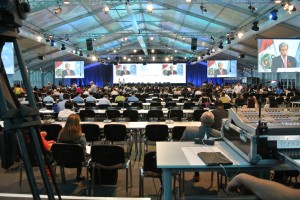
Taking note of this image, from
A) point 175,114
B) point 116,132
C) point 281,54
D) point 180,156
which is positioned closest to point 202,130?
point 180,156

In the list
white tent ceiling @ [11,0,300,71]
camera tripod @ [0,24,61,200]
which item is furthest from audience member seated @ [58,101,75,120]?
camera tripod @ [0,24,61,200]

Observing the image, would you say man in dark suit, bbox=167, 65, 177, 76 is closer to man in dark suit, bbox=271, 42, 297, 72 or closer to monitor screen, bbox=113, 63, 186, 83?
monitor screen, bbox=113, 63, 186, 83

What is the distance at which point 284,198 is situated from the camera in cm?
107

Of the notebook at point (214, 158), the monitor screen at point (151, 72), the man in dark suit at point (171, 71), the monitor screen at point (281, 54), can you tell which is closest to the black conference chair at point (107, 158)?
the notebook at point (214, 158)

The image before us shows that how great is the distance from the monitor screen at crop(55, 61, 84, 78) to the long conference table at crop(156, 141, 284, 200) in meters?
20.9

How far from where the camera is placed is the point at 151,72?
30391 millimetres

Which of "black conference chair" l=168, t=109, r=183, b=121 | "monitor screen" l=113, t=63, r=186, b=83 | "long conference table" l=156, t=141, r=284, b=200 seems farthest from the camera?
"monitor screen" l=113, t=63, r=186, b=83

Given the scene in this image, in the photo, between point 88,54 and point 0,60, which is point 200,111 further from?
point 88,54

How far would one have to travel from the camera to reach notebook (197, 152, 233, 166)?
8.13 ft

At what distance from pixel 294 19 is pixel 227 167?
1167cm

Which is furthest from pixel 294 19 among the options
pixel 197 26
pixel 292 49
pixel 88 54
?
pixel 88 54

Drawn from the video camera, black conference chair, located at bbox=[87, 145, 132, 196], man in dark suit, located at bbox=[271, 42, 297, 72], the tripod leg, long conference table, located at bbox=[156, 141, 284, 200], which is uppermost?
man in dark suit, located at bbox=[271, 42, 297, 72]

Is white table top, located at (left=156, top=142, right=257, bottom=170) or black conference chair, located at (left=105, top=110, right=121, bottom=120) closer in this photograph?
white table top, located at (left=156, top=142, right=257, bottom=170)

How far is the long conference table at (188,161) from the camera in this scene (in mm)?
2441
